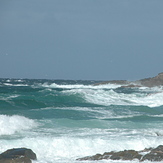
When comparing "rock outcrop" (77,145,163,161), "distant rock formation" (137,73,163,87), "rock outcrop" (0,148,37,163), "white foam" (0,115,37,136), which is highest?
"distant rock formation" (137,73,163,87)

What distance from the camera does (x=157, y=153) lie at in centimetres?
1100

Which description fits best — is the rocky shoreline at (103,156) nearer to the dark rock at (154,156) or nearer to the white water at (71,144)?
the dark rock at (154,156)

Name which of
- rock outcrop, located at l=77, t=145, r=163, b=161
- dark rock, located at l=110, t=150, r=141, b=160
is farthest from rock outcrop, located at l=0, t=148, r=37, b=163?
dark rock, located at l=110, t=150, r=141, b=160

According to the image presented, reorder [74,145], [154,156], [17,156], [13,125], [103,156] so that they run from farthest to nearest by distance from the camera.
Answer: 1. [13,125]
2. [74,145]
3. [103,156]
4. [154,156]
5. [17,156]

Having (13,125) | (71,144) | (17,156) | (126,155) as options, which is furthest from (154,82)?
(17,156)

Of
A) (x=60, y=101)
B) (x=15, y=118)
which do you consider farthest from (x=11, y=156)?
(x=60, y=101)

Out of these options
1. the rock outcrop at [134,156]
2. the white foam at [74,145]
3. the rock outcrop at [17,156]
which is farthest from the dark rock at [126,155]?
the rock outcrop at [17,156]

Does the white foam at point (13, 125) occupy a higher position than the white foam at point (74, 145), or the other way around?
the white foam at point (13, 125)

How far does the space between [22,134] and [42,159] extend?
415 centimetres

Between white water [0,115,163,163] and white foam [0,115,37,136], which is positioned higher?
white foam [0,115,37,136]

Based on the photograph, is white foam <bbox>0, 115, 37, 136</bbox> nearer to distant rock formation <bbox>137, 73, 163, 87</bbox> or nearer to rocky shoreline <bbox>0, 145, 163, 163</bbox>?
rocky shoreline <bbox>0, 145, 163, 163</bbox>

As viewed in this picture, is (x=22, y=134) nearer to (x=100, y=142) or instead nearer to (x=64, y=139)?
(x=64, y=139)

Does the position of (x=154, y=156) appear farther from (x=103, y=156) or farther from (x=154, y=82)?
(x=154, y=82)

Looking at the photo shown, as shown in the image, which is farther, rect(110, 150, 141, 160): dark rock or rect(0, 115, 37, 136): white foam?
rect(0, 115, 37, 136): white foam
